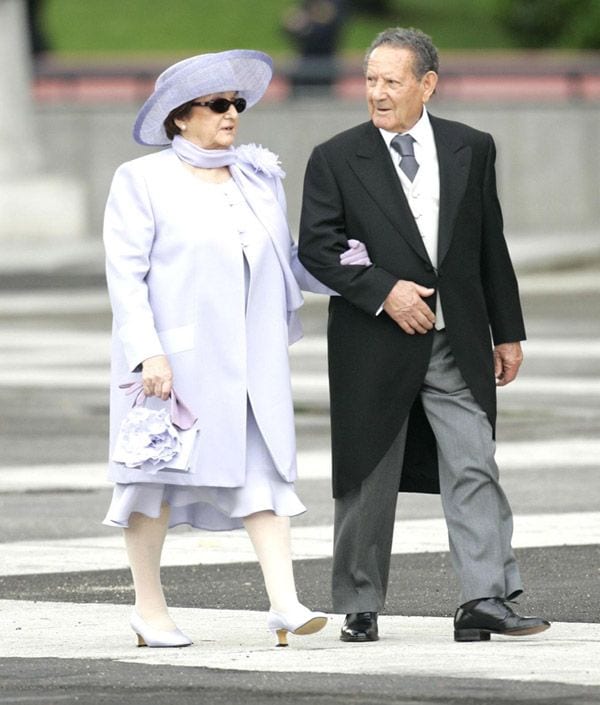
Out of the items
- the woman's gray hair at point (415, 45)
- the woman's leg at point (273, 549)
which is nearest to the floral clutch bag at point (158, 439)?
the woman's leg at point (273, 549)

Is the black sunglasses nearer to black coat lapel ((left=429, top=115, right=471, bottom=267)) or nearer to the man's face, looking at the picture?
the man's face

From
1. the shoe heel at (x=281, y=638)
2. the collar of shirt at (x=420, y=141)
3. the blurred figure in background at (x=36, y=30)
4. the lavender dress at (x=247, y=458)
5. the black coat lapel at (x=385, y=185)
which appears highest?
the blurred figure in background at (x=36, y=30)

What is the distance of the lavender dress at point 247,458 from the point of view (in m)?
6.45

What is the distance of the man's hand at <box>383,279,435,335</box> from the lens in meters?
6.46

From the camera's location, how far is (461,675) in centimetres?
582

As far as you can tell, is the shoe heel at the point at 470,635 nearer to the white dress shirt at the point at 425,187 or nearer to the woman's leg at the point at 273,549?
the woman's leg at the point at 273,549

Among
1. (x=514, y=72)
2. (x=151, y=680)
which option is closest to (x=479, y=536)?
(x=151, y=680)

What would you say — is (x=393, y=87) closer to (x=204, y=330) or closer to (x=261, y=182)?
(x=261, y=182)

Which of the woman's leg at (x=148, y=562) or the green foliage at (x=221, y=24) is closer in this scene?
the woman's leg at (x=148, y=562)

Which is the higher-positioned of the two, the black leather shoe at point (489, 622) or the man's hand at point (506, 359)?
the man's hand at point (506, 359)

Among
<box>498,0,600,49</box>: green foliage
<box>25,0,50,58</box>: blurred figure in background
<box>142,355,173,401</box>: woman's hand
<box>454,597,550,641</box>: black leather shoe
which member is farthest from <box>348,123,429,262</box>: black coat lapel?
<box>498,0,600,49</box>: green foliage

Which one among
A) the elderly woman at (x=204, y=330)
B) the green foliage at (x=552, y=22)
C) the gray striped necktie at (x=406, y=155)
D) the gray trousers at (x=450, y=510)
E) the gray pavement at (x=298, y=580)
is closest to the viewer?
the gray pavement at (x=298, y=580)

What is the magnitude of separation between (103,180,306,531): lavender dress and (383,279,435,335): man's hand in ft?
1.08

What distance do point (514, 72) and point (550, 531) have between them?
20.0 metres
